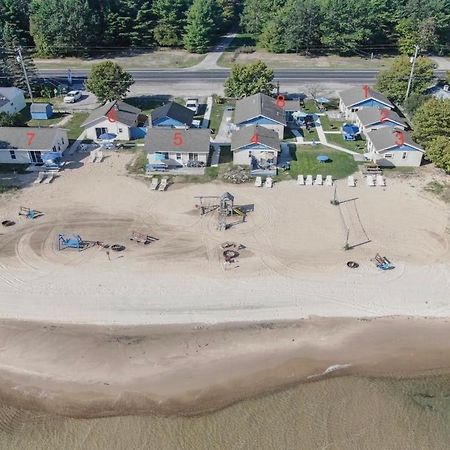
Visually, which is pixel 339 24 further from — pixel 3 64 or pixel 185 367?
pixel 185 367

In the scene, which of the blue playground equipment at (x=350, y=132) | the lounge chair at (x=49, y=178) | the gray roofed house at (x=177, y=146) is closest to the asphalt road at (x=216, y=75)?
the blue playground equipment at (x=350, y=132)

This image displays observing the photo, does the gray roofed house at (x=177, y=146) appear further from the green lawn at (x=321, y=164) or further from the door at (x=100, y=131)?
the green lawn at (x=321, y=164)

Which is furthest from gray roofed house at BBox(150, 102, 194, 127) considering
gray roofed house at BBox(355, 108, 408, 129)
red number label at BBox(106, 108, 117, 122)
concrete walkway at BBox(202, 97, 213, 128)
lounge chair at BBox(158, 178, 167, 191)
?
gray roofed house at BBox(355, 108, 408, 129)

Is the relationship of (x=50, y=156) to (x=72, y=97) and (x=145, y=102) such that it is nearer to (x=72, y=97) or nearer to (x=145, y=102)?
(x=72, y=97)

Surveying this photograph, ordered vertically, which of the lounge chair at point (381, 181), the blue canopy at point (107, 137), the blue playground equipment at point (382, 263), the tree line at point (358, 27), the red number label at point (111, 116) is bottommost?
the blue playground equipment at point (382, 263)

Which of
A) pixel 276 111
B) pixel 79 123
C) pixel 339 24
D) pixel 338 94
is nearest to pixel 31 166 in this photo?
pixel 79 123

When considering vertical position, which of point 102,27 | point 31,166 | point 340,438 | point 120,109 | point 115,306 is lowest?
point 340,438

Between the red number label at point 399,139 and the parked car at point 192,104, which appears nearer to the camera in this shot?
the red number label at point 399,139
